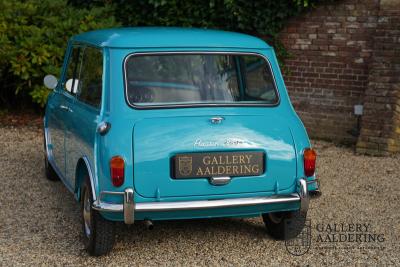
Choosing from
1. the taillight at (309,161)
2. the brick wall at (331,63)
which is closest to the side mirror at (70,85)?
the taillight at (309,161)

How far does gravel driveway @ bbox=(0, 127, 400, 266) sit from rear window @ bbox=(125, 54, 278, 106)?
3.62 feet

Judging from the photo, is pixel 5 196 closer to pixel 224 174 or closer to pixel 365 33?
pixel 224 174

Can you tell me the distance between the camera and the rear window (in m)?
4.75

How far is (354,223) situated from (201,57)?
2.02 meters

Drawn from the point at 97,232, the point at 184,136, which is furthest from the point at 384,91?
the point at 97,232

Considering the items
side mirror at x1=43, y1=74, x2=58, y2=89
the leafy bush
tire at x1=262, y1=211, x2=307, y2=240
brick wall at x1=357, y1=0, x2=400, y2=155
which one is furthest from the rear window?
the leafy bush

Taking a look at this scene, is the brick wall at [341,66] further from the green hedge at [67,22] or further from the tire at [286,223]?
the tire at [286,223]

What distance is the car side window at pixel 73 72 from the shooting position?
5608 mm

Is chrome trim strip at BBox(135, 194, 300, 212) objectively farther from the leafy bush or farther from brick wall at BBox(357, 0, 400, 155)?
the leafy bush

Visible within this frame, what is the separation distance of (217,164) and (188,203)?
1.11 ft

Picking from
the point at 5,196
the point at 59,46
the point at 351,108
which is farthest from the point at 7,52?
the point at 351,108

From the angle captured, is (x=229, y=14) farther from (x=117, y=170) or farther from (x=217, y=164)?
(x=117, y=170)

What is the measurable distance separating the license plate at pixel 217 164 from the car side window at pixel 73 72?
152 cm

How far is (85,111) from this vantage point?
16.3 ft
